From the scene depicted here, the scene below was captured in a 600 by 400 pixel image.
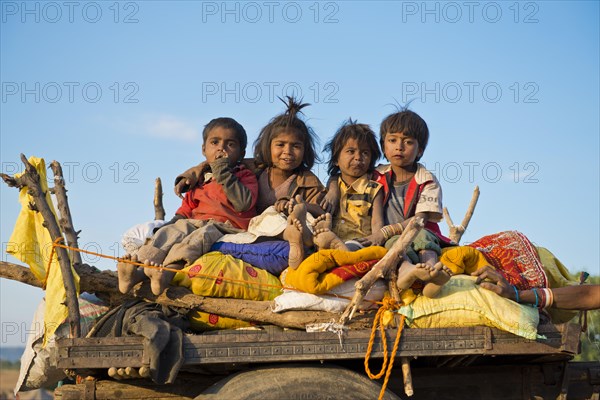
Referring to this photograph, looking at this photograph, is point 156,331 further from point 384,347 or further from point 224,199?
point 224,199

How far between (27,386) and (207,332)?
47.9 inches

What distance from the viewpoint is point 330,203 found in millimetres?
5078

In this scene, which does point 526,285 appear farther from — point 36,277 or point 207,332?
point 36,277

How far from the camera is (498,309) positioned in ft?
12.9

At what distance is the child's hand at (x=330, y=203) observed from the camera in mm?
5055

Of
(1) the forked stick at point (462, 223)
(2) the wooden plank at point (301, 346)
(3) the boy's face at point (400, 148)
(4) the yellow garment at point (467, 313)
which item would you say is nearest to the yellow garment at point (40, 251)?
(2) the wooden plank at point (301, 346)

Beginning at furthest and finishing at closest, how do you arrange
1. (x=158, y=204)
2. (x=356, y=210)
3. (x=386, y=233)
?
(x=158, y=204), (x=356, y=210), (x=386, y=233)

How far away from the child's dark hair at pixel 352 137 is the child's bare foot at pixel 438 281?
5.17ft

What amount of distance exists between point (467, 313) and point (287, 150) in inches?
70.4

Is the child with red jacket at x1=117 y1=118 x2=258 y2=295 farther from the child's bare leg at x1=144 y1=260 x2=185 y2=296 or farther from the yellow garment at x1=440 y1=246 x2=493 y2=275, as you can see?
the yellow garment at x1=440 y1=246 x2=493 y2=275

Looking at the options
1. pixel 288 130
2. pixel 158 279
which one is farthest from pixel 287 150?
pixel 158 279

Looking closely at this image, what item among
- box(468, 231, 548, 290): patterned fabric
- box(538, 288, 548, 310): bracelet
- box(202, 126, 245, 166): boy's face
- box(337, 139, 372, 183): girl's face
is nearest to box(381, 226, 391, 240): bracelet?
box(468, 231, 548, 290): patterned fabric

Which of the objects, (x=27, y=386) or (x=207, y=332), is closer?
(x=207, y=332)

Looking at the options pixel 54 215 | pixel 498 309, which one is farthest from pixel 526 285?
pixel 54 215
